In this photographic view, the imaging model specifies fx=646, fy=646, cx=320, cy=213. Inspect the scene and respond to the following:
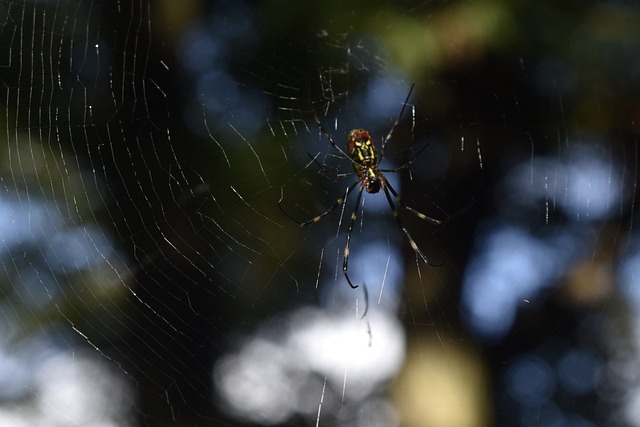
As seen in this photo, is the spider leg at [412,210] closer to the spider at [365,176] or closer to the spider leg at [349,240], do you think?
the spider at [365,176]

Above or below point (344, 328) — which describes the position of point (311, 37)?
above

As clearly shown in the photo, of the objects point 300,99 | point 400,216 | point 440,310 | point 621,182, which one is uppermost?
point 300,99

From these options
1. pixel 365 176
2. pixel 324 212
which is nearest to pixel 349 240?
pixel 324 212

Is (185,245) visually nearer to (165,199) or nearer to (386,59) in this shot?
(165,199)

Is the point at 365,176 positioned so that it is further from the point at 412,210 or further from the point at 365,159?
the point at 412,210

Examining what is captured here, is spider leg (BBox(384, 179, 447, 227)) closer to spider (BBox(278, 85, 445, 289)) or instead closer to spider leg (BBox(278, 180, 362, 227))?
spider (BBox(278, 85, 445, 289))

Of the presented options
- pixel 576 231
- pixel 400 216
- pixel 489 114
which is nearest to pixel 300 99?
pixel 400 216

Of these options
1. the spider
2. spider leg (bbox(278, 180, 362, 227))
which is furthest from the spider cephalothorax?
spider leg (bbox(278, 180, 362, 227))
